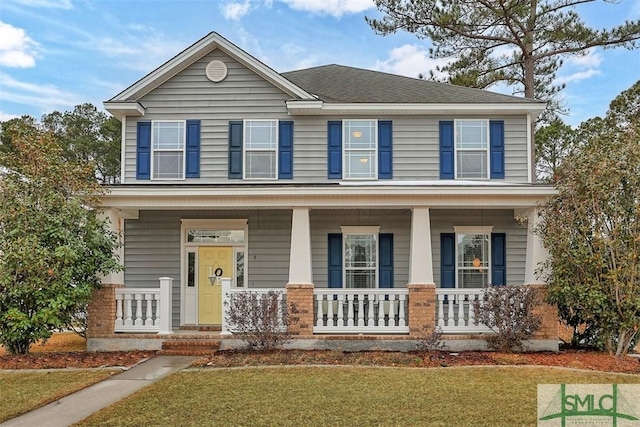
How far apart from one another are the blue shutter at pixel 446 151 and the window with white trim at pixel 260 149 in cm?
418

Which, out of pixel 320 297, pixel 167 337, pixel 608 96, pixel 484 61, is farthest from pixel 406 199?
pixel 608 96

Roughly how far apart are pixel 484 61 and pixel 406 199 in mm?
14856

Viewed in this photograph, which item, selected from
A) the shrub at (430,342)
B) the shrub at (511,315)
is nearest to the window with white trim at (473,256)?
the shrub at (511,315)

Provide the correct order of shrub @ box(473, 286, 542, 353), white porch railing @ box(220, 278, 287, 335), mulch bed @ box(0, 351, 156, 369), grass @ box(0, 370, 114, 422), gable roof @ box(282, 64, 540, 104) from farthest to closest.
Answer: gable roof @ box(282, 64, 540, 104) → white porch railing @ box(220, 278, 287, 335) → shrub @ box(473, 286, 542, 353) → mulch bed @ box(0, 351, 156, 369) → grass @ box(0, 370, 114, 422)

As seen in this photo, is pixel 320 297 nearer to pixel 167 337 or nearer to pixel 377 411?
pixel 167 337

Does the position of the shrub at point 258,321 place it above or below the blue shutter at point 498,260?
below

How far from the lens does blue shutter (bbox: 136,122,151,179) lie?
44.9 ft

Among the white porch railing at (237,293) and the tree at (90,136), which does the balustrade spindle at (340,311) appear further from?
the tree at (90,136)

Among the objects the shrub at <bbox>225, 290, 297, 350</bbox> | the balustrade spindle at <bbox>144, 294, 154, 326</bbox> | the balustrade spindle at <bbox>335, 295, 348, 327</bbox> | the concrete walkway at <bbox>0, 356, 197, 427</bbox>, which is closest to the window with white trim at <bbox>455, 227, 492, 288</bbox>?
the balustrade spindle at <bbox>335, 295, 348, 327</bbox>

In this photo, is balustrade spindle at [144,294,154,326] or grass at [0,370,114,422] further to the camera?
balustrade spindle at [144,294,154,326]

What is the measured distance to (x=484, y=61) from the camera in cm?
2380

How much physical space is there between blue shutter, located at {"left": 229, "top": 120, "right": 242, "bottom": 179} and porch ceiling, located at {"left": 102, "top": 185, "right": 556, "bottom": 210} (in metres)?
2.17

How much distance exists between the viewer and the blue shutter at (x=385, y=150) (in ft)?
45.0
